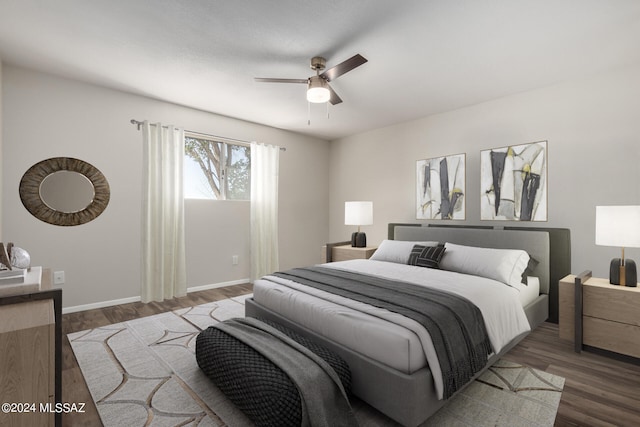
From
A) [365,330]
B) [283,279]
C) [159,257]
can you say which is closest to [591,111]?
[365,330]

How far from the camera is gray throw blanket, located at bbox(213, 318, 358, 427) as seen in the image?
1.45 m

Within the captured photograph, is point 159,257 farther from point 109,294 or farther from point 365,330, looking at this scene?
point 365,330

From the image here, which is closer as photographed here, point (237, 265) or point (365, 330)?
point (365, 330)

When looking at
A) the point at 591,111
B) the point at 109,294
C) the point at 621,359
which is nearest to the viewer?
the point at 621,359

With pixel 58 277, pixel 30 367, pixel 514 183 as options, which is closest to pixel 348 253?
pixel 514 183

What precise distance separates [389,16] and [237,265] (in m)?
3.84

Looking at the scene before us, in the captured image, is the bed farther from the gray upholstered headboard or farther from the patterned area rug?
the patterned area rug

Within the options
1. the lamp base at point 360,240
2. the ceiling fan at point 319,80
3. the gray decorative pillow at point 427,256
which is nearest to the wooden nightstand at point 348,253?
the lamp base at point 360,240

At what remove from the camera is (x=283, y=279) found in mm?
2865

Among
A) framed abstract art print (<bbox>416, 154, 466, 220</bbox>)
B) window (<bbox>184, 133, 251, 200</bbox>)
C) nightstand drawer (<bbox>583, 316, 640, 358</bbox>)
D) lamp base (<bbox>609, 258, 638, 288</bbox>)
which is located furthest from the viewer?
window (<bbox>184, 133, 251, 200</bbox>)

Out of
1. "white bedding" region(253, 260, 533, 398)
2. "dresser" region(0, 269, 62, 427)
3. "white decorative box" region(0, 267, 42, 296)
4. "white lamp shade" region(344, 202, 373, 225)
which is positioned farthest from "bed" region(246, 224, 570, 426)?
"white decorative box" region(0, 267, 42, 296)

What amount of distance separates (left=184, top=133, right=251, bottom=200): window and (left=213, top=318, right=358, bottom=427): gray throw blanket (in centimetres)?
315

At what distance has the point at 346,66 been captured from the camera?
239cm

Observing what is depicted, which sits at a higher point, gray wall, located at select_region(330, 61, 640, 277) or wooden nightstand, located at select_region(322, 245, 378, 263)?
gray wall, located at select_region(330, 61, 640, 277)
